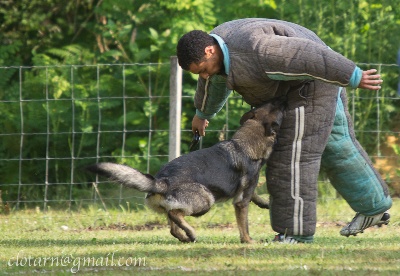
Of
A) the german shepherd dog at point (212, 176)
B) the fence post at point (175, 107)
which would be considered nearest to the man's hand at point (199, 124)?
the german shepherd dog at point (212, 176)

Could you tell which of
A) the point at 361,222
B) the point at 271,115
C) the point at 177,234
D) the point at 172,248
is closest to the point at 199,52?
the point at 271,115

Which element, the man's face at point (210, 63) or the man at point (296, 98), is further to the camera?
the man's face at point (210, 63)

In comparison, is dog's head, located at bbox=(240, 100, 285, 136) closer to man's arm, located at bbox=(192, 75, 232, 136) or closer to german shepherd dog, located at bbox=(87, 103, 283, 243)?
german shepherd dog, located at bbox=(87, 103, 283, 243)

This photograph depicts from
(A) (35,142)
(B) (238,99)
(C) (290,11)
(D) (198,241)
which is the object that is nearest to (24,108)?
(A) (35,142)

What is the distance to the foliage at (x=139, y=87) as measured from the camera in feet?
34.1

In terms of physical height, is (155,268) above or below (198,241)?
above

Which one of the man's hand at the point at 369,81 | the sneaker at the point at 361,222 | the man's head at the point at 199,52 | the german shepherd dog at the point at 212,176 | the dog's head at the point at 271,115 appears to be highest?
the man's head at the point at 199,52

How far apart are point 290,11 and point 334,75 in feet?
16.3

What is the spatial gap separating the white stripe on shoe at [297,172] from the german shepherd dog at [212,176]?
0.52ft

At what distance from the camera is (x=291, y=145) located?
641 cm

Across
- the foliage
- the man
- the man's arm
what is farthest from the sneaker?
the foliage

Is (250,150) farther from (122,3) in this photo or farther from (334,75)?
(122,3)

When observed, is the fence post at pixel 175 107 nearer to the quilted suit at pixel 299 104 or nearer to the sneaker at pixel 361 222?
the quilted suit at pixel 299 104

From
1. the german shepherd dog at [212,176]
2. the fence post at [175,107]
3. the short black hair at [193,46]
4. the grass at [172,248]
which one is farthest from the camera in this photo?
the fence post at [175,107]
